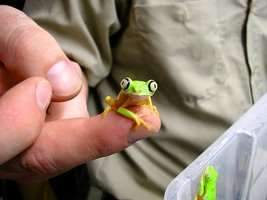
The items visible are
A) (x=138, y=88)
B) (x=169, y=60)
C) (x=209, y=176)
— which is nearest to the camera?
(x=138, y=88)

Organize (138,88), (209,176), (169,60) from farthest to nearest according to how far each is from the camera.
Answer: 1. (169,60)
2. (209,176)
3. (138,88)

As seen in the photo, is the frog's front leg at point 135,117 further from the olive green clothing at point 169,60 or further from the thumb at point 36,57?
the olive green clothing at point 169,60

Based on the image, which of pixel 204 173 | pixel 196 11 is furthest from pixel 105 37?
pixel 204 173

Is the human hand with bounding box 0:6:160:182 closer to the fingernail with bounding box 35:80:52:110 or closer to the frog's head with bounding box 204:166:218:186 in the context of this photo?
the fingernail with bounding box 35:80:52:110

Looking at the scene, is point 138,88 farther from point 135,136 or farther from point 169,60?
point 169,60

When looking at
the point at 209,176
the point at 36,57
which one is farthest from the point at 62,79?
the point at 209,176

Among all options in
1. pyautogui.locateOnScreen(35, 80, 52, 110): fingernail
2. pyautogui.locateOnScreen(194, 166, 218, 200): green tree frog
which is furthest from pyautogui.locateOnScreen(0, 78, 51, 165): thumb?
pyautogui.locateOnScreen(194, 166, 218, 200): green tree frog

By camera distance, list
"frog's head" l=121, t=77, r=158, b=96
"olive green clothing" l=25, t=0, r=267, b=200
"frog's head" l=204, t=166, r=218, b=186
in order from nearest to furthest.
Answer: "frog's head" l=121, t=77, r=158, b=96, "frog's head" l=204, t=166, r=218, b=186, "olive green clothing" l=25, t=0, r=267, b=200

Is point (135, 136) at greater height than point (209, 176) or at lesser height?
greater
